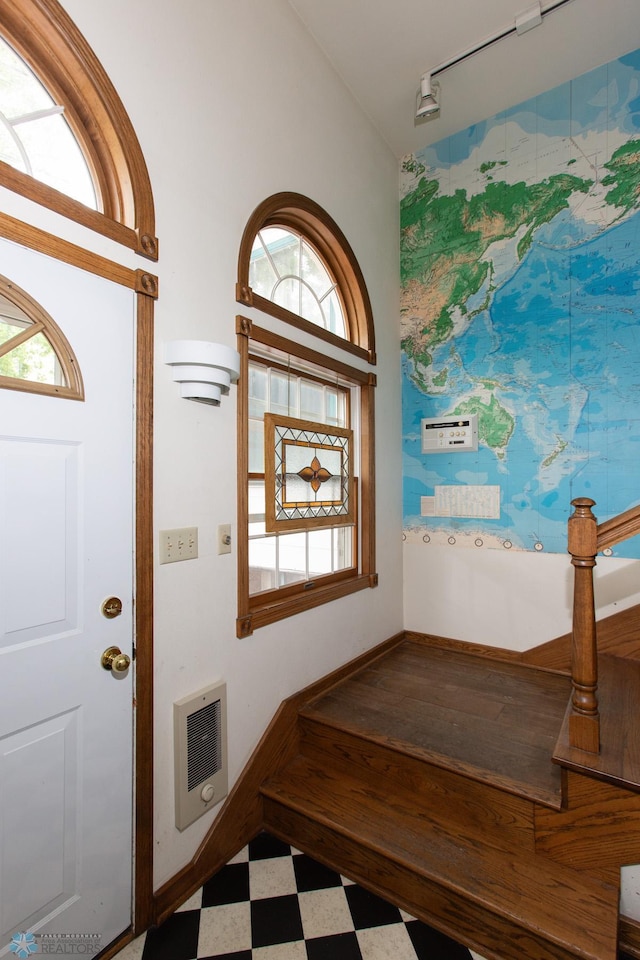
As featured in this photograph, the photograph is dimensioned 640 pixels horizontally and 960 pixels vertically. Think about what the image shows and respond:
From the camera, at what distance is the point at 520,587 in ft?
9.18

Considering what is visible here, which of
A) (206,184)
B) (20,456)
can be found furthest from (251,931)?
(206,184)

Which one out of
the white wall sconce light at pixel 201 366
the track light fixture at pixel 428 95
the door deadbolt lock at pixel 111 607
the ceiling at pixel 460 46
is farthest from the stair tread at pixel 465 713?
the ceiling at pixel 460 46

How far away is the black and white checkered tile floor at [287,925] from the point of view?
4.66 feet

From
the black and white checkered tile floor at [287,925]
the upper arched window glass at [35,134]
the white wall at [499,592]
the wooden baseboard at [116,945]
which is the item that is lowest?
the black and white checkered tile floor at [287,925]

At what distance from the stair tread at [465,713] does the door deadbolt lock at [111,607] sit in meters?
1.15

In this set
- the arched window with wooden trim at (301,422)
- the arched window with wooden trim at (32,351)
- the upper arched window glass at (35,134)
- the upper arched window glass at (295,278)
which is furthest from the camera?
the upper arched window glass at (295,278)

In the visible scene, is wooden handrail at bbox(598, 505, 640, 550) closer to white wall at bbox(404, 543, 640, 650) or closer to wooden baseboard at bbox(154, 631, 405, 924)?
white wall at bbox(404, 543, 640, 650)

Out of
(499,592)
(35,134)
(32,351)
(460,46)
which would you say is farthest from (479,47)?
(499,592)

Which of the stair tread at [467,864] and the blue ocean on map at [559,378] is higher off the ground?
the blue ocean on map at [559,378]

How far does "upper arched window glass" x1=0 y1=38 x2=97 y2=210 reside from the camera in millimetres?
1303

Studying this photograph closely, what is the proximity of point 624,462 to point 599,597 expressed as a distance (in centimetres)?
76

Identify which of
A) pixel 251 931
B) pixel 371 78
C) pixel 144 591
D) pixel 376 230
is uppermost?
pixel 371 78

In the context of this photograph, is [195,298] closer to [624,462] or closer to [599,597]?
[624,462]

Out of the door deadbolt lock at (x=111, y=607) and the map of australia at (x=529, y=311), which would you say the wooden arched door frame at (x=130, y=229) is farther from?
the map of australia at (x=529, y=311)
